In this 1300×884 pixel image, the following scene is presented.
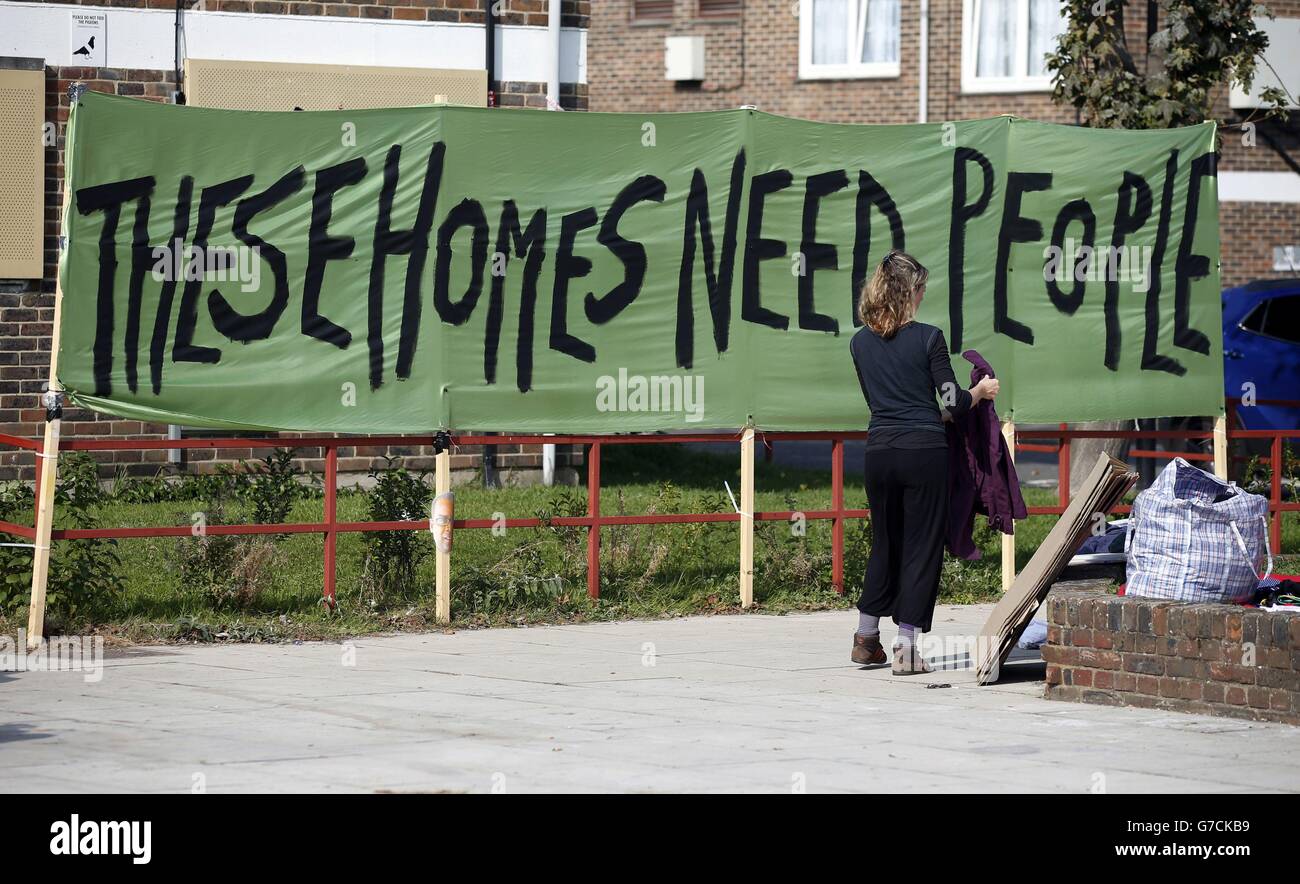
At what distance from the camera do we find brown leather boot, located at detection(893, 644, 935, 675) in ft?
29.2

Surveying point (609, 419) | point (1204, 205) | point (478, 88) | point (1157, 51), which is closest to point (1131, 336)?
point (1204, 205)

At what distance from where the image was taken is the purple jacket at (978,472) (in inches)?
360

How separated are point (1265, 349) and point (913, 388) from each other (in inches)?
397

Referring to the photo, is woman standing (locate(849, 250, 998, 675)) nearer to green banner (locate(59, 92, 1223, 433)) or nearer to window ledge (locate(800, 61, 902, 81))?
green banner (locate(59, 92, 1223, 433))

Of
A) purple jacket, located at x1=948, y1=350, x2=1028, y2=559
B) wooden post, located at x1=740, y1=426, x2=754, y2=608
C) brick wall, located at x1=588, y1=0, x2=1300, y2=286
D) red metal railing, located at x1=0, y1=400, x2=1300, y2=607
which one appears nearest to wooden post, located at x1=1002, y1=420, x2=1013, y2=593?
red metal railing, located at x1=0, y1=400, x2=1300, y2=607

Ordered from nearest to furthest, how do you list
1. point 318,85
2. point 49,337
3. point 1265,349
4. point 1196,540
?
point 1196,540
point 49,337
point 318,85
point 1265,349

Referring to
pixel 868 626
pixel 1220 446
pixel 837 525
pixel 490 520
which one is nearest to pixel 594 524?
pixel 490 520

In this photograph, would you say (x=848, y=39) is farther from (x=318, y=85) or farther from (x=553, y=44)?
(x=318, y=85)

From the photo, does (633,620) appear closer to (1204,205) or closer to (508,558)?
(508,558)

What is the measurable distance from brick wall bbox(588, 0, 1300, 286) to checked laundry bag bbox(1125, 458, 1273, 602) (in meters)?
20.6

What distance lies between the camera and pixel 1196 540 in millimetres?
8164

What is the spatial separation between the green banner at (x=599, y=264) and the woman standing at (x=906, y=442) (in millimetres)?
2375

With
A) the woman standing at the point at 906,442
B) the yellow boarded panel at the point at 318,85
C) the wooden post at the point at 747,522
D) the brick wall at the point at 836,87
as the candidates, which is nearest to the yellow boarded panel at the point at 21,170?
the yellow boarded panel at the point at 318,85
